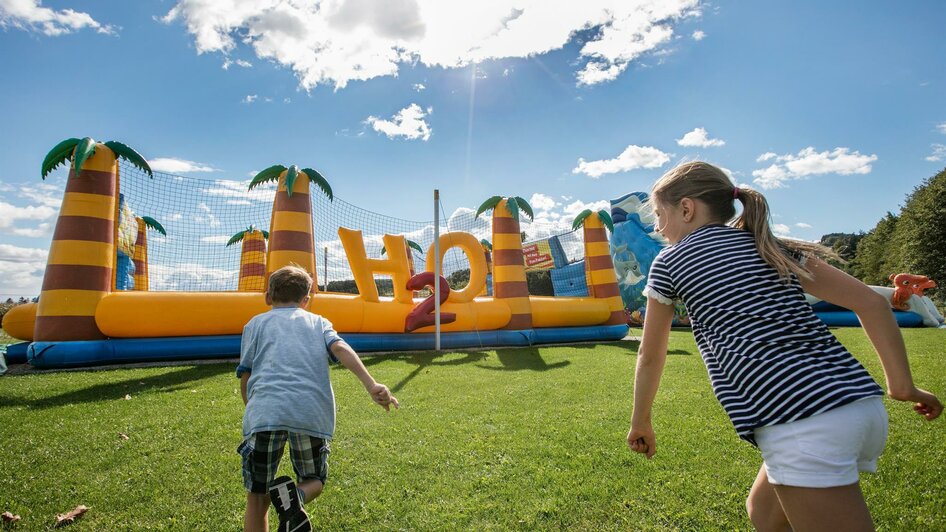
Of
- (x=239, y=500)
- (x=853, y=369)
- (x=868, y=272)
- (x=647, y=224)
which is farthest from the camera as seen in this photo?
(x=868, y=272)

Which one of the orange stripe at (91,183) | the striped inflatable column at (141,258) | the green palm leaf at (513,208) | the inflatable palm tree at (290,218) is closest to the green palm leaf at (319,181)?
the inflatable palm tree at (290,218)

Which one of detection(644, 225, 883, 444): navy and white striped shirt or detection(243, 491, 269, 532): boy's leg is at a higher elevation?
detection(644, 225, 883, 444): navy and white striped shirt

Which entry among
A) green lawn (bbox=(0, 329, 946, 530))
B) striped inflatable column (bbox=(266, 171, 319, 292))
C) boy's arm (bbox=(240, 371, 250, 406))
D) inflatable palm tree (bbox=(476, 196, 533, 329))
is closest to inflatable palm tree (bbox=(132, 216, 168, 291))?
striped inflatable column (bbox=(266, 171, 319, 292))

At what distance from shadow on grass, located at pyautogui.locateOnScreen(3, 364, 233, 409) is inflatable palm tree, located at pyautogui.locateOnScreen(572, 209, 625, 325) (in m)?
9.75

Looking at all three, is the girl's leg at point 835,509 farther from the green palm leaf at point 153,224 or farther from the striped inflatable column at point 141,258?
the green palm leaf at point 153,224

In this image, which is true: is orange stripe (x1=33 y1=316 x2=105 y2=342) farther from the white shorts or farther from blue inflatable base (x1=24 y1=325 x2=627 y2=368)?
the white shorts

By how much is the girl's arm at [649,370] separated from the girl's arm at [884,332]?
0.49 metres

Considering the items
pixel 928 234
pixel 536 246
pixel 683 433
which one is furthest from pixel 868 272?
pixel 683 433

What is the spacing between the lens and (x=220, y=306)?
28.3ft

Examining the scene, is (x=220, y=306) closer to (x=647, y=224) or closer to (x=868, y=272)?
(x=647, y=224)

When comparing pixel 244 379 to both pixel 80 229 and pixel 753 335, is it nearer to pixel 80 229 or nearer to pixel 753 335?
pixel 753 335

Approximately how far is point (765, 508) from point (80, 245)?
10.0m

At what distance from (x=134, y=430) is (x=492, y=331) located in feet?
26.1

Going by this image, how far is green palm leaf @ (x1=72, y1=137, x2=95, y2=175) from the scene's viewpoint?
26.3ft
